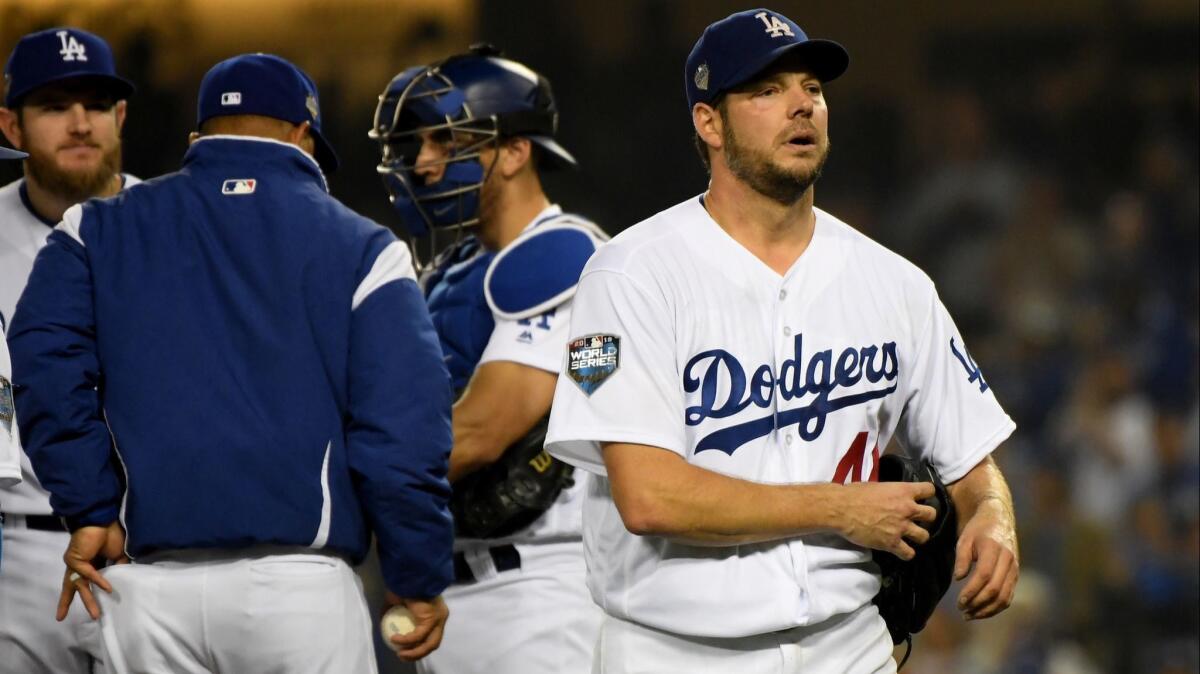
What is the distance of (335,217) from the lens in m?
2.89

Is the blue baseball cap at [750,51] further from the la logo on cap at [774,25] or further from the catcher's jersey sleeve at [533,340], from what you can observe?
the catcher's jersey sleeve at [533,340]

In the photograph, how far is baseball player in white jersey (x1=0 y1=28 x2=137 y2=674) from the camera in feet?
11.1

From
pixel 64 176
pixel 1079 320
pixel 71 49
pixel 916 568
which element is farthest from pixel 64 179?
pixel 1079 320

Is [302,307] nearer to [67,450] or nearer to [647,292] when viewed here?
[67,450]

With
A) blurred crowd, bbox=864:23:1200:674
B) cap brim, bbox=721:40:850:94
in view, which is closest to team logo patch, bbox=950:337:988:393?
cap brim, bbox=721:40:850:94

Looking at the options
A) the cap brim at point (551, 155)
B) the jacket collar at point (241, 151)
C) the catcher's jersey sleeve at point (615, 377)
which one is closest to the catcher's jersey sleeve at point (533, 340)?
the cap brim at point (551, 155)

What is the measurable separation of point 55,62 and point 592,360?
6.39ft

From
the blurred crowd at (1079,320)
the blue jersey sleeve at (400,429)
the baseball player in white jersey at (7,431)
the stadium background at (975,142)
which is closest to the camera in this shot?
the baseball player in white jersey at (7,431)

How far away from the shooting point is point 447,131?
11.9 ft

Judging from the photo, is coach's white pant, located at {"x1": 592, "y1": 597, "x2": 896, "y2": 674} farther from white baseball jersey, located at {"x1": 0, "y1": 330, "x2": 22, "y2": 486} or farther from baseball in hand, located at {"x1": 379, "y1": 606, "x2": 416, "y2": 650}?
white baseball jersey, located at {"x1": 0, "y1": 330, "x2": 22, "y2": 486}

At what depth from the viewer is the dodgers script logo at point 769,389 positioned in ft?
7.99

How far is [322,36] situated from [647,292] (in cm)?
508

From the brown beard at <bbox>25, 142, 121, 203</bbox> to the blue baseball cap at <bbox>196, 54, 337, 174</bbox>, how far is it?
763 mm

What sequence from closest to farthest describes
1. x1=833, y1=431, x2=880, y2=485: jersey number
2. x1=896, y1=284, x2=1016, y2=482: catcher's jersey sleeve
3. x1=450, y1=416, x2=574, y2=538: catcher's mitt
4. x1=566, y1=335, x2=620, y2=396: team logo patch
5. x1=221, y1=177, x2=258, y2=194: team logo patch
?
1. x1=566, y1=335, x2=620, y2=396: team logo patch
2. x1=833, y1=431, x2=880, y2=485: jersey number
3. x1=896, y1=284, x2=1016, y2=482: catcher's jersey sleeve
4. x1=221, y1=177, x2=258, y2=194: team logo patch
5. x1=450, y1=416, x2=574, y2=538: catcher's mitt
